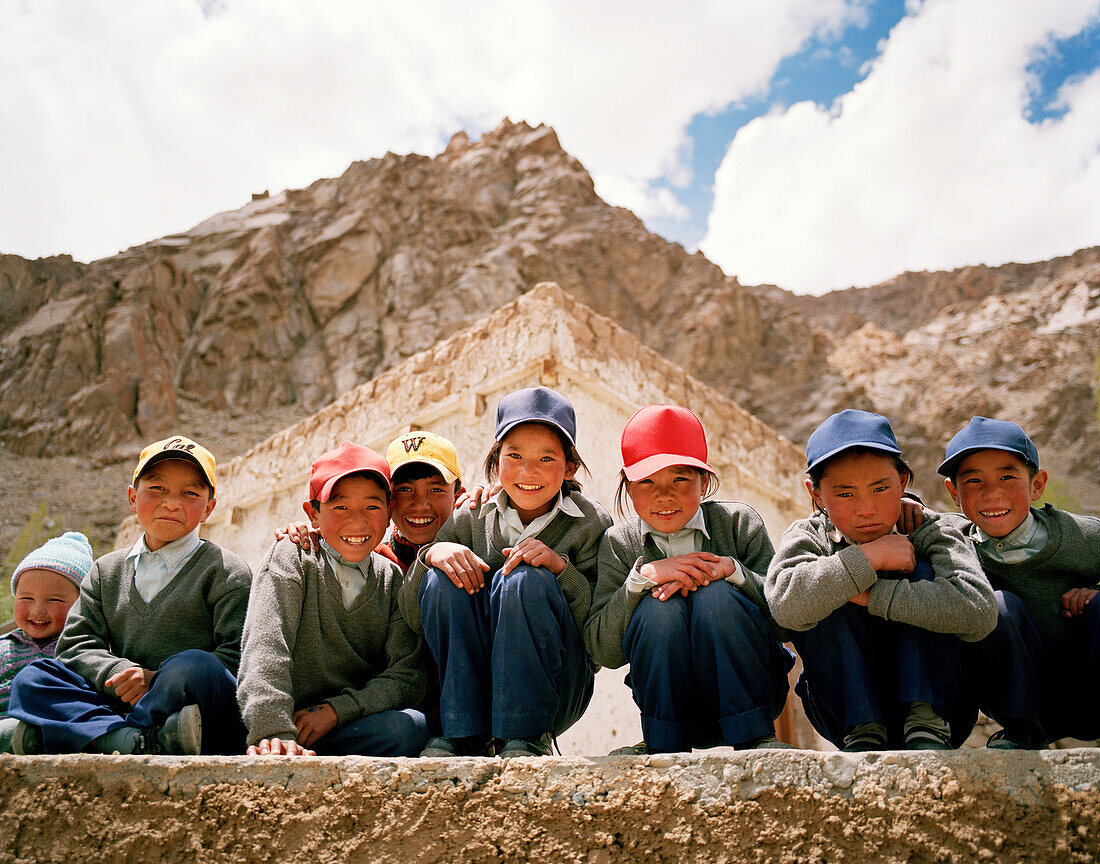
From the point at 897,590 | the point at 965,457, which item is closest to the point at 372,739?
the point at 897,590

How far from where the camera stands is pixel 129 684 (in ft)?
6.93

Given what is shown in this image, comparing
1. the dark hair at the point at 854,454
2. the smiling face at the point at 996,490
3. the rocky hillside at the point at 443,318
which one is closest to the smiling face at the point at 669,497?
the dark hair at the point at 854,454

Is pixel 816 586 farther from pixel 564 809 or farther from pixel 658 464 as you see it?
pixel 564 809

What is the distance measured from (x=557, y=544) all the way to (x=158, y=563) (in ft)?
4.31

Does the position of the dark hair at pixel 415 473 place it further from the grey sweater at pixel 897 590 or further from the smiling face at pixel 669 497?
the grey sweater at pixel 897 590

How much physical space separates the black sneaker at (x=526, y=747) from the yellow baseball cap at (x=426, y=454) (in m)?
1.12

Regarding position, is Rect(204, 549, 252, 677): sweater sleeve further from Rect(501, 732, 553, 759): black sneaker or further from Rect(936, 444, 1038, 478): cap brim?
Rect(936, 444, 1038, 478): cap brim

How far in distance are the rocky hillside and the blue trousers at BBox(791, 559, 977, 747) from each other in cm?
2127

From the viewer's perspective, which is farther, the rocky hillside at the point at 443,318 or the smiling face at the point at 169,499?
the rocky hillside at the point at 443,318

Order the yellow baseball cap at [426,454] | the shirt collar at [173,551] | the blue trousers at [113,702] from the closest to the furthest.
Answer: the blue trousers at [113,702]
the shirt collar at [173,551]
the yellow baseball cap at [426,454]

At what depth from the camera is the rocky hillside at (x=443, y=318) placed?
24000 mm

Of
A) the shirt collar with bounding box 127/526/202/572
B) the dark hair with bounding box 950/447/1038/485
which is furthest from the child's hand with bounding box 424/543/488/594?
the dark hair with bounding box 950/447/1038/485

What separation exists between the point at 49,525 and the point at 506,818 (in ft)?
67.3

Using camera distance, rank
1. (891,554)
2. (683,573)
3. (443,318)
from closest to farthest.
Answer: (891,554)
(683,573)
(443,318)
